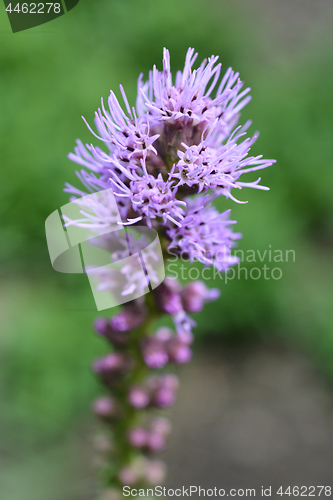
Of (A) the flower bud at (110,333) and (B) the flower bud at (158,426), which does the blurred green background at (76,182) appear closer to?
(B) the flower bud at (158,426)

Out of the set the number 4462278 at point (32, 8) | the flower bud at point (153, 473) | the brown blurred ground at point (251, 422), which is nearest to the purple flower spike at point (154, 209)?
the flower bud at point (153, 473)

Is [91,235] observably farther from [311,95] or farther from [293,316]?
[311,95]

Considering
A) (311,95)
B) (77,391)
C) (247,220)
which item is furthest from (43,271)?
(311,95)

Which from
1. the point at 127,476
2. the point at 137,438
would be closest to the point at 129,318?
the point at 137,438

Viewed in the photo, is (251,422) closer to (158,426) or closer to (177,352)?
(158,426)

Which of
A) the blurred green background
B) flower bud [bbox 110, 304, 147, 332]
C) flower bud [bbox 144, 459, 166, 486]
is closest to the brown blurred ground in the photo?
the blurred green background

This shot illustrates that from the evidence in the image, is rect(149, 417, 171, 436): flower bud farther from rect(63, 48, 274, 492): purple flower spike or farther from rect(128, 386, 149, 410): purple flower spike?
rect(128, 386, 149, 410): purple flower spike

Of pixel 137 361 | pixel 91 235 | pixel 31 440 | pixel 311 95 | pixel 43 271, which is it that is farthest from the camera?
pixel 311 95
